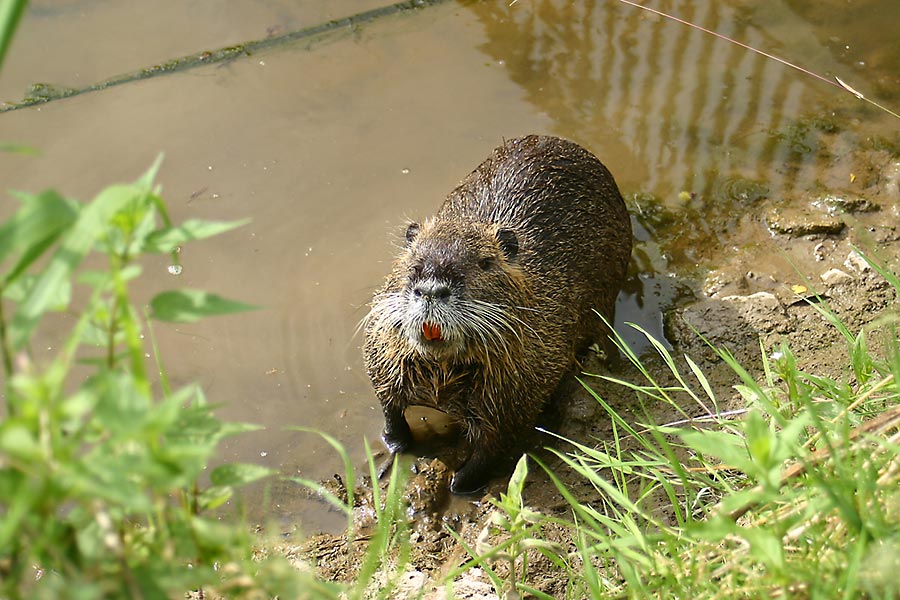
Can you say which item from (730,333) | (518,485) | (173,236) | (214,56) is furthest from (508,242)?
(214,56)

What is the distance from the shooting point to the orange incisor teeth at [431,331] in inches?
123

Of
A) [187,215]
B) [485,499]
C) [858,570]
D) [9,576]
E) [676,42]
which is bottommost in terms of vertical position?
[485,499]

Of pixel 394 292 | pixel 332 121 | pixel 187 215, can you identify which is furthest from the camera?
pixel 332 121

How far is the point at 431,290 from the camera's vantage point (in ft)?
10.1

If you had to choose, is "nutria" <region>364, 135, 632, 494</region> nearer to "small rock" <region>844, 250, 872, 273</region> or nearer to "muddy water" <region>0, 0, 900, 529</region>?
"muddy water" <region>0, 0, 900, 529</region>

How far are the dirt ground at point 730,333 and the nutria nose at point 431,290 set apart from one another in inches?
30.5

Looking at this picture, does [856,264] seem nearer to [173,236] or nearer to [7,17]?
[173,236]

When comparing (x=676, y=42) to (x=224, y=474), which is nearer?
(x=224, y=474)

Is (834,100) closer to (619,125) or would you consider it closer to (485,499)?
(619,125)

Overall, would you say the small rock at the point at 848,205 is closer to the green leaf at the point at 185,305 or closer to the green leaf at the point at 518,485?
the green leaf at the point at 518,485

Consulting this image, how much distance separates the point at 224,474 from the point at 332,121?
13.3ft

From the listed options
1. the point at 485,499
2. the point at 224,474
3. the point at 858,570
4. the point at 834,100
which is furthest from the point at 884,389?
the point at 834,100

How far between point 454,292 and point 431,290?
14 cm

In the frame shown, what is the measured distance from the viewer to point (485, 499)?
3.55 meters
